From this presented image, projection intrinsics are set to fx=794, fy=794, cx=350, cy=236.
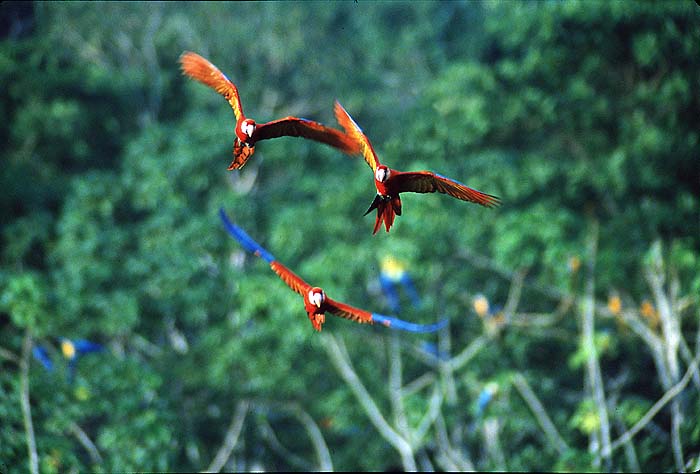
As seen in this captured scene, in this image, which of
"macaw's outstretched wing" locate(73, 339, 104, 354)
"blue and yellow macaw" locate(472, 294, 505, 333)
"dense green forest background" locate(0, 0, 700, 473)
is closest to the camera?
"dense green forest background" locate(0, 0, 700, 473)

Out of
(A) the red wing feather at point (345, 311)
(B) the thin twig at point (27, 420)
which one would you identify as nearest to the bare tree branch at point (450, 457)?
(B) the thin twig at point (27, 420)

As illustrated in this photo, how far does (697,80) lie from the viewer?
5520 mm

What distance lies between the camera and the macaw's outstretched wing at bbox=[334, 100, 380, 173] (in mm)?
2125

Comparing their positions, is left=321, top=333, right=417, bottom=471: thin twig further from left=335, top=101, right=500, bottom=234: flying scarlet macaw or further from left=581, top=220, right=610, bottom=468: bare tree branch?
left=335, top=101, right=500, bottom=234: flying scarlet macaw

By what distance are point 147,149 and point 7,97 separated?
55.0 inches

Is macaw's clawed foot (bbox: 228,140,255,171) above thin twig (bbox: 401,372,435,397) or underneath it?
underneath

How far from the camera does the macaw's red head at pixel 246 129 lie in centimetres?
210

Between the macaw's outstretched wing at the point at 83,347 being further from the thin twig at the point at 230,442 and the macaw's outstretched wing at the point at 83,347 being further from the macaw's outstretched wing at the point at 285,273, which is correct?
the macaw's outstretched wing at the point at 285,273

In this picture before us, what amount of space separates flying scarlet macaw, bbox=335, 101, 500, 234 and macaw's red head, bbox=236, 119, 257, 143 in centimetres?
28

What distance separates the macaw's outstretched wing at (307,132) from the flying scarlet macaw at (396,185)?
0.28 feet

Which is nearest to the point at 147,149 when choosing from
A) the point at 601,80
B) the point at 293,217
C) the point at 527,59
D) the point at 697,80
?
the point at 293,217

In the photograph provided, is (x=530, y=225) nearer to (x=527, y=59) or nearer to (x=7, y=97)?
(x=527, y=59)

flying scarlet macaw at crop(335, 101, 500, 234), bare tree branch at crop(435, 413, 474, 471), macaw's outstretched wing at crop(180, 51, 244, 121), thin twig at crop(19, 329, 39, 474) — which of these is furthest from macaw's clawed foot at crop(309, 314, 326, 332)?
bare tree branch at crop(435, 413, 474, 471)

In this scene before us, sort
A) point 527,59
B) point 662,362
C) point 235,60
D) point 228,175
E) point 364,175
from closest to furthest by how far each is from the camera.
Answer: point 662,362, point 527,59, point 364,175, point 228,175, point 235,60
